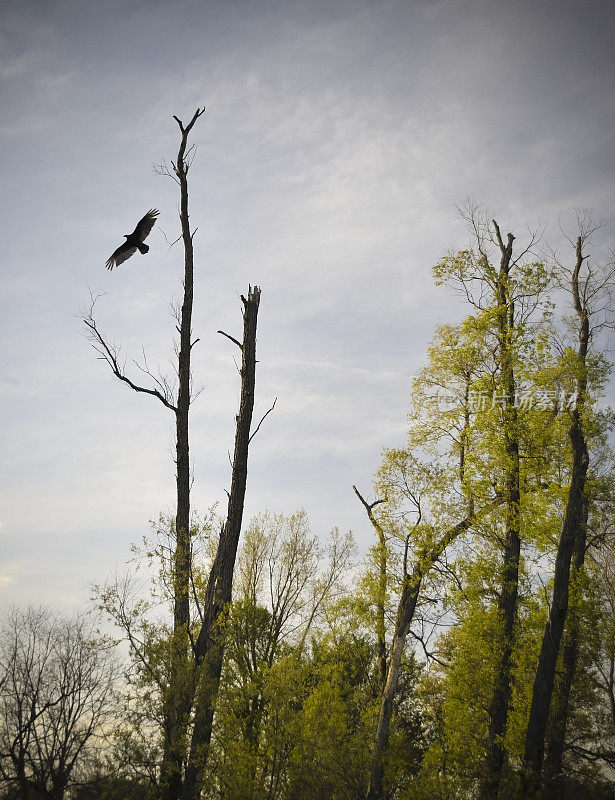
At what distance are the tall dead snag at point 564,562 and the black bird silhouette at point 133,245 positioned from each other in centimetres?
843

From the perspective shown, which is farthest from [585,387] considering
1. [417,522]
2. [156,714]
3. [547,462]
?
[156,714]

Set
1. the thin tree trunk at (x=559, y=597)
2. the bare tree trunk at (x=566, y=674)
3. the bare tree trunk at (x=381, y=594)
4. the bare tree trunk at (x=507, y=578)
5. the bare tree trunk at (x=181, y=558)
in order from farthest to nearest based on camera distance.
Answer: the bare tree trunk at (x=381, y=594), the bare tree trunk at (x=566, y=674), the bare tree trunk at (x=507, y=578), the thin tree trunk at (x=559, y=597), the bare tree trunk at (x=181, y=558)

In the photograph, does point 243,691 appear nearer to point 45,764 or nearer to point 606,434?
point 606,434

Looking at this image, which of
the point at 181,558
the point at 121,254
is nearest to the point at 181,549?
the point at 181,558

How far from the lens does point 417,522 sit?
11773 millimetres

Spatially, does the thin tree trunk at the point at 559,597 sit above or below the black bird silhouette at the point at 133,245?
below

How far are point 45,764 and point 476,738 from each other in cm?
1127

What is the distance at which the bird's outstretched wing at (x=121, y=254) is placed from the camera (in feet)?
32.7

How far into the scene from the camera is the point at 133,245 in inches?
394

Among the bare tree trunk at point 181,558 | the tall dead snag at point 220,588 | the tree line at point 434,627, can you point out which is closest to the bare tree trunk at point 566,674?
the tree line at point 434,627

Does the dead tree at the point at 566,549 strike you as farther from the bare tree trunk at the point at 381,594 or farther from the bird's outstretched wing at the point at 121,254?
the bird's outstretched wing at the point at 121,254

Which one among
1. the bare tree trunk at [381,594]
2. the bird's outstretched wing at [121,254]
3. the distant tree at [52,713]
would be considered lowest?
the distant tree at [52,713]

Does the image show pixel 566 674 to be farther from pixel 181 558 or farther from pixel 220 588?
pixel 181 558

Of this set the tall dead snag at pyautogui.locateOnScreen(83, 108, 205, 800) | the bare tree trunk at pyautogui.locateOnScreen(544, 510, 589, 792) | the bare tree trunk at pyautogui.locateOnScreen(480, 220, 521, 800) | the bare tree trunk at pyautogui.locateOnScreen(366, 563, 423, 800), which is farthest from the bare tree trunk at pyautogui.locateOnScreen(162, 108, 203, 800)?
the bare tree trunk at pyautogui.locateOnScreen(544, 510, 589, 792)
